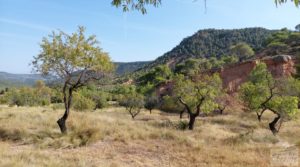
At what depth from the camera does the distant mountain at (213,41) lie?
4759 inches

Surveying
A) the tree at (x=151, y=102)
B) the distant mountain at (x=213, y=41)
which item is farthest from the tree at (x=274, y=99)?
the distant mountain at (x=213, y=41)

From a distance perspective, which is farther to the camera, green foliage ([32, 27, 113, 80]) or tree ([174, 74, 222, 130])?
tree ([174, 74, 222, 130])

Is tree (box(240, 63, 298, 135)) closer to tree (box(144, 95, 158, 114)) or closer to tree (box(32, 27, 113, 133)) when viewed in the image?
tree (box(32, 27, 113, 133))

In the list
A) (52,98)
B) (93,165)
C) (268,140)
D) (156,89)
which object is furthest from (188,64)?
(93,165)

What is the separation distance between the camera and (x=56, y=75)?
15500 mm

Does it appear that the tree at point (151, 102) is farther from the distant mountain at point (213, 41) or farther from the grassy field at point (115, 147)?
the distant mountain at point (213, 41)

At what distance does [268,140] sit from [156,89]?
46.3m

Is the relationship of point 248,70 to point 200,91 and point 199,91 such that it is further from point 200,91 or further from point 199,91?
point 199,91

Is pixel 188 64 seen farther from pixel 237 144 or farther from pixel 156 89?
pixel 237 144

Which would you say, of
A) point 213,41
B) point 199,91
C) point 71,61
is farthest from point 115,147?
point 213,41

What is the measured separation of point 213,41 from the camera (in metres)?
132

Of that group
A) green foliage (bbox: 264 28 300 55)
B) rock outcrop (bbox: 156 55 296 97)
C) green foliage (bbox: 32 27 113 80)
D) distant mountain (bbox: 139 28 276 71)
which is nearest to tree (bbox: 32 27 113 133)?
green foliage (bbox: 32 27 113 80)

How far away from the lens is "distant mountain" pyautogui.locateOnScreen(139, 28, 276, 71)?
121 metres

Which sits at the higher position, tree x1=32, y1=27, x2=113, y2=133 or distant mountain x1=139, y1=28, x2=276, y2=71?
distant mountain x1=139, y1=28, x2=276, y2=71
